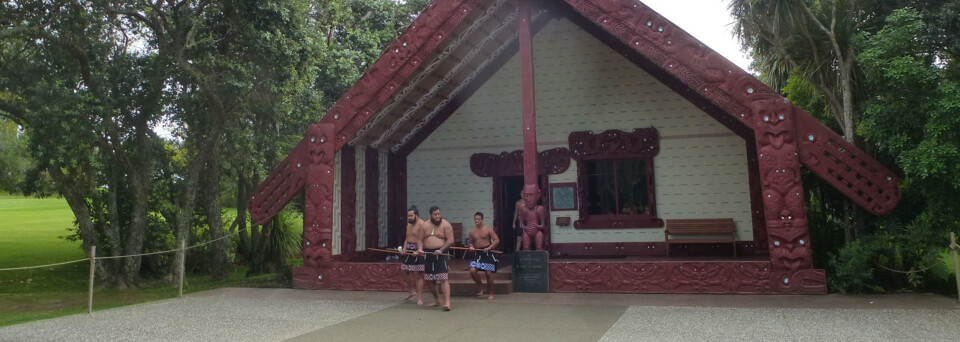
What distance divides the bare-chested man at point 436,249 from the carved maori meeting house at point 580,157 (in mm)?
1797

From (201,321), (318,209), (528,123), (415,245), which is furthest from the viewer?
(318,209)

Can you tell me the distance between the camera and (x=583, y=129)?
12.8 meters

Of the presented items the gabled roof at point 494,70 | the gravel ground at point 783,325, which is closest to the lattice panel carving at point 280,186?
the gabled roof at point 494,70

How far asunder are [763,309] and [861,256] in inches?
80.8

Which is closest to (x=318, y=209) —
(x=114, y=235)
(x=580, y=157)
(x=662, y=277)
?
(x=114, y=235)

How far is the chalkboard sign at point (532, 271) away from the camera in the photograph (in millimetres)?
9258

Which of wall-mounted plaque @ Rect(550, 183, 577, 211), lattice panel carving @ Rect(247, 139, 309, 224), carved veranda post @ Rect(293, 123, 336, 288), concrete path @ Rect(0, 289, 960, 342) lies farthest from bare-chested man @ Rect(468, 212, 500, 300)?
wall-mounted plaque @ Rect(550, 183, 577, 211)

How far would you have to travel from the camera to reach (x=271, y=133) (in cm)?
1448

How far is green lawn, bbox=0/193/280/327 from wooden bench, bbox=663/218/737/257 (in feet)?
26.8

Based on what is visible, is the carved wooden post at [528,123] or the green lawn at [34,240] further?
the green lawn at [34,240]

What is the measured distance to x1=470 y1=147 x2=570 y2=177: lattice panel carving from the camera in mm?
12844

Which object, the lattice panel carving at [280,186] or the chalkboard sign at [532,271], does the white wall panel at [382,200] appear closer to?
the lattice panel carving at [280,186]

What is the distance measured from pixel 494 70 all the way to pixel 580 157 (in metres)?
2.88

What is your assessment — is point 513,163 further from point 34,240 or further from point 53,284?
point 34,240
